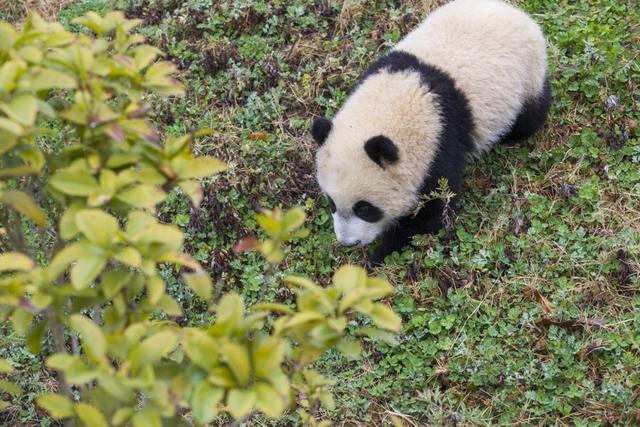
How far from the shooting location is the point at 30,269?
1722 mm

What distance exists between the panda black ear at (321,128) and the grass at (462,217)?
538 millimetres

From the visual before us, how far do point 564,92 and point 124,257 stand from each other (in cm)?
388

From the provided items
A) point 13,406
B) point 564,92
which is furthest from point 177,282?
point 564,92

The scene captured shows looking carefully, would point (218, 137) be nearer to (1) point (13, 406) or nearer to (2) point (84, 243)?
(1) point (13, 406)

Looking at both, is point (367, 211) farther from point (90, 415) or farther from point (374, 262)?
point (90, 415)

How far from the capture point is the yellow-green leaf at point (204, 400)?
157 cm

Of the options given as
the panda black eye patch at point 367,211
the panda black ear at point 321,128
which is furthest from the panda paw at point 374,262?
the panda black ear at point 321,128

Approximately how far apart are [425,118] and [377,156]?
1.23 feet

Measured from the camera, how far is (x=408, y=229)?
4.20 meters

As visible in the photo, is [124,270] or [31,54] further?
[124,270]

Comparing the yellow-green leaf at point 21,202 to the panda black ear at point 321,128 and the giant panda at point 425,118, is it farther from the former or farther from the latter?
the panda black ear at point 321,128

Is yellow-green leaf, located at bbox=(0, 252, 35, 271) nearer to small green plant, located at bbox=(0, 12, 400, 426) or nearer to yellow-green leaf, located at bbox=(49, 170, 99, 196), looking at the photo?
small green plant, located at bbox=(0, 12, 400, 426)

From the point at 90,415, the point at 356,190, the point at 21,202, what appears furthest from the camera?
the point at 356,190

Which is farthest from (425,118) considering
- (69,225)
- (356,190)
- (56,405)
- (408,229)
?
(56,405)
